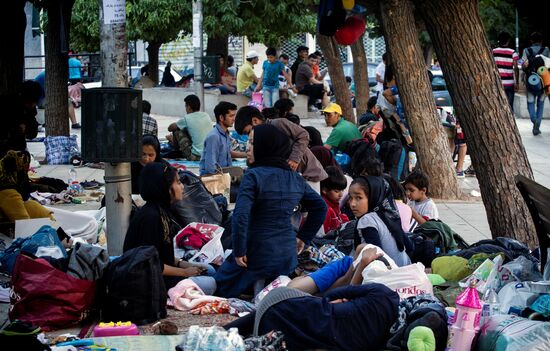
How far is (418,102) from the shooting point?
14352 millimetres

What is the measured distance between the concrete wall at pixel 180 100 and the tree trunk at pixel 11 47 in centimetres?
1362

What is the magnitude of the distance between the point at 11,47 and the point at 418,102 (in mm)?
5525

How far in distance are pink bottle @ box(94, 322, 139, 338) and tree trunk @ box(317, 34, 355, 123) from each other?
1477cm

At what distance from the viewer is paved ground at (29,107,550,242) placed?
12281mm

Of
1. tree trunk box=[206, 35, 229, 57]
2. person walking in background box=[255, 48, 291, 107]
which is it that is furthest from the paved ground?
tree trunk box=[206, 35, 229, 57]

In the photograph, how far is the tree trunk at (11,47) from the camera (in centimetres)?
1194

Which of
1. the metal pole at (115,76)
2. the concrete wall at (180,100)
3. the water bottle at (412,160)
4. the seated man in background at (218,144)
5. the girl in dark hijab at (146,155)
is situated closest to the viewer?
the metal pole at (115,76)

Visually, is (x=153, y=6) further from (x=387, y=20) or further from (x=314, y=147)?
(x=314, y=147)

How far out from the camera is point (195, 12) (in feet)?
67.5

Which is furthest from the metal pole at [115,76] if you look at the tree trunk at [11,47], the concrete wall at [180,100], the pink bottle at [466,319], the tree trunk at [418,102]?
the concrete wall at [180,100]

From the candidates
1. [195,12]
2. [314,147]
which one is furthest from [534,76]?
[314,147]

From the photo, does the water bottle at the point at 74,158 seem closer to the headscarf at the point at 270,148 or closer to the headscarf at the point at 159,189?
the headscarf at the point at 159,189

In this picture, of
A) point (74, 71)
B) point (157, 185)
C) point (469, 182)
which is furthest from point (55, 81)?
point (74, 71)

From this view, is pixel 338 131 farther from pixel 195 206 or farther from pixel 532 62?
pixel 532 62
